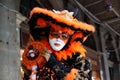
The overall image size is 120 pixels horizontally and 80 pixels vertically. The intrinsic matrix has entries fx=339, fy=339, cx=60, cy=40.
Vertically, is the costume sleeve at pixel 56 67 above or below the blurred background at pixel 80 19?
below

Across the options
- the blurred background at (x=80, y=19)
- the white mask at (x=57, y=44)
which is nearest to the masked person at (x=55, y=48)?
the white mask at (x=57, y=44)

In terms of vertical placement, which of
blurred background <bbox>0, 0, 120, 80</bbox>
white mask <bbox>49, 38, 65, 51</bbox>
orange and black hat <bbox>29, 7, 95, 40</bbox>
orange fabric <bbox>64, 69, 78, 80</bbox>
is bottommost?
orange fabric <bbox>64, 69, 78, 80</bbox>

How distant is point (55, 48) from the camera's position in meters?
2.61

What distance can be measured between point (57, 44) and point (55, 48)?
0.04m

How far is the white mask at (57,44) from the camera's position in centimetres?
262

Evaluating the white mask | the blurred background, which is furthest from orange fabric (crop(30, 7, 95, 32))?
the blurred background

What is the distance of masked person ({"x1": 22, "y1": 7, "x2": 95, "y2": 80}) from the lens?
2525mm

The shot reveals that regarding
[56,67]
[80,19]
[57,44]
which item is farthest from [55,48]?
[80,19]

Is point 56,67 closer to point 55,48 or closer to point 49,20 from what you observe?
point 55,48

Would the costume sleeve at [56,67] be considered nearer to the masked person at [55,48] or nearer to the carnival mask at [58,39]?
the masked person at [55,48]

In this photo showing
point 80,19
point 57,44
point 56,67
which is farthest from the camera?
point 80,19

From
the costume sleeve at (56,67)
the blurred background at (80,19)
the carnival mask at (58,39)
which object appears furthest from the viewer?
the blurred background at (80,19)

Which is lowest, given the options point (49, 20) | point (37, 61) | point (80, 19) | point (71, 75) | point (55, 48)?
point (71, 75)

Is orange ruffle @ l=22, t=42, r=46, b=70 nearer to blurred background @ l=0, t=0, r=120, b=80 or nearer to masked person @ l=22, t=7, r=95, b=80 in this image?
masked person @ l=22, t=7, r=95, b=80
